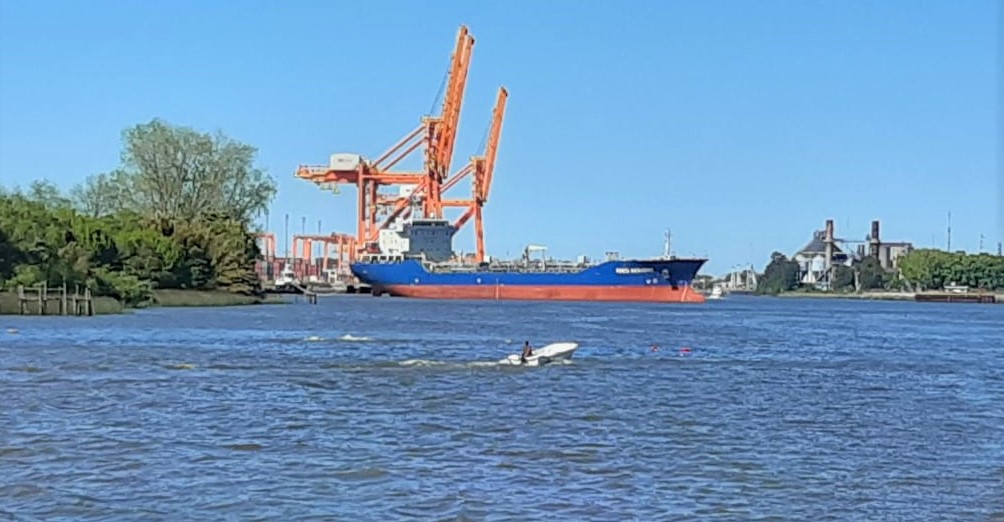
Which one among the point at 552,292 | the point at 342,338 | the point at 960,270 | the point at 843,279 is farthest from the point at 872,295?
the point at 342,338

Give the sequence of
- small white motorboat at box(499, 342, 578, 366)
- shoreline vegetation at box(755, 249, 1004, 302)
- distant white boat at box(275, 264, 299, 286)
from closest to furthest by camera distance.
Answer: small white motorboat at box(499, 342, 578, 366) → distant white boat at box(275, 264, 299, 286) → shoreline vegetation at box(755, 249, 1004, 302)

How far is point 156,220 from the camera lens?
82.1 meters

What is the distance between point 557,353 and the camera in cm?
3641

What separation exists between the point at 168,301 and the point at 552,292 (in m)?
41.1

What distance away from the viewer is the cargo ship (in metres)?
112

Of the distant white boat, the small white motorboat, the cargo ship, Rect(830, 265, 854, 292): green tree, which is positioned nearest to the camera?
the small white motorboat

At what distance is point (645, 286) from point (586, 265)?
4968mm

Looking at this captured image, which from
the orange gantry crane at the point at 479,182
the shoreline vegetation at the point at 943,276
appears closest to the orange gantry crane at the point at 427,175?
the orange gantry crane at the point at 479,182

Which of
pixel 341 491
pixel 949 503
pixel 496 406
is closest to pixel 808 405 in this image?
pixel 496 406

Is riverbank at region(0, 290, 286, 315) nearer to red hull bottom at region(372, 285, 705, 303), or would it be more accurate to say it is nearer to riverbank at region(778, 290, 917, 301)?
red hull bottom at region(372, 285, 705, 303)

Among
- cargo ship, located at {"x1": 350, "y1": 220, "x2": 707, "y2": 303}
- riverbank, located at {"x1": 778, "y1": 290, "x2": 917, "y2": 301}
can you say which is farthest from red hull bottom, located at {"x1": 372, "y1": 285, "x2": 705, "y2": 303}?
riverbank, located at {"x1": 778, "y1": 290, "x2": 917, "y2": 301}

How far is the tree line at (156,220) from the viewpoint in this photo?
67125 millimetres

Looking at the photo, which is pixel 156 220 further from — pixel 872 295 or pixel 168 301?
pixel 872 295

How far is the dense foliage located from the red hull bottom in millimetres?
64221
